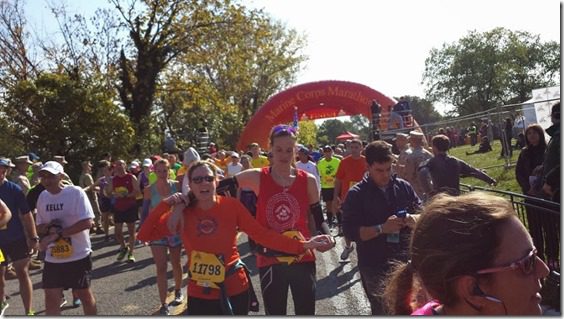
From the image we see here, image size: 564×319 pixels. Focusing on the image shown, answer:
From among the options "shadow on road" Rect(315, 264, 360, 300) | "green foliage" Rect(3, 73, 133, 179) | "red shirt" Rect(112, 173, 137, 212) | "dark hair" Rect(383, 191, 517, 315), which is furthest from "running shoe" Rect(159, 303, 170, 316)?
"green foliage" Rect(3, 73, 133, 179)

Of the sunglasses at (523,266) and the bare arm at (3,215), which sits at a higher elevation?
the bare arm at (3,215)

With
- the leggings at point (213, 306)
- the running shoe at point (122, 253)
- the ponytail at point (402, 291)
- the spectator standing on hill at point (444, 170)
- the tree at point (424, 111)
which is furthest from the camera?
the tree at point (424, 111)

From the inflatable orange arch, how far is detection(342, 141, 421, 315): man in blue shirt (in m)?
23.3

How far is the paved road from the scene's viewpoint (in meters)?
6.23

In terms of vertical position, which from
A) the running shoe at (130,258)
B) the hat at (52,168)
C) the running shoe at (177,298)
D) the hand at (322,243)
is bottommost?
the running shoe at (177,298)

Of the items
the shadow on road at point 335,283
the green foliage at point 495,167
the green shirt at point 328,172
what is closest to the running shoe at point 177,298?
the shadow on road at point 335,283

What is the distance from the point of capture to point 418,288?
6.71 ft

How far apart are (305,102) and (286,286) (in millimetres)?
24448

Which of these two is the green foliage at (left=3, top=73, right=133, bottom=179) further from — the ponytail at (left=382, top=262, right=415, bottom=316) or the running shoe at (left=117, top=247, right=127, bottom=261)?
the ponytail at (left=382, top=262, right=415, bottom=316)

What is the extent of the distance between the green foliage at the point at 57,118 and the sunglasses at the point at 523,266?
18345mm

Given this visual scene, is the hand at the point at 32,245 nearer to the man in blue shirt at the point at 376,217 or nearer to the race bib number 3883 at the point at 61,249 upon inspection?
the race bib number 3883 at the point at 61,249

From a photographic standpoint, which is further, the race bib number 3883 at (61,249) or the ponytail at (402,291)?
the race bib number 3883 at (61,249)

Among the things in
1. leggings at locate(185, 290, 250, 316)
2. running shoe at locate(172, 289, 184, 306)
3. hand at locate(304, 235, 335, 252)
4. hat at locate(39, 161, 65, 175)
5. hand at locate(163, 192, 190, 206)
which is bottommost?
running shoe at locate(172, 289, 184, 306)

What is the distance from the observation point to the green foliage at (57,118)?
18.4m
